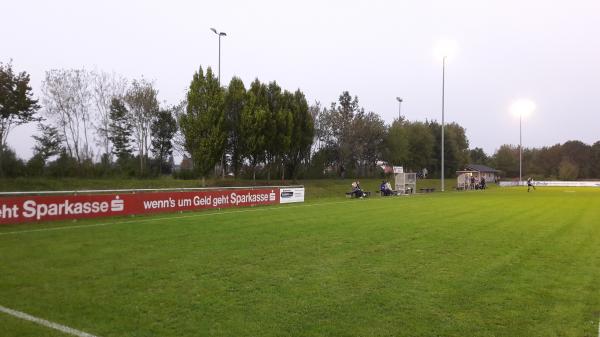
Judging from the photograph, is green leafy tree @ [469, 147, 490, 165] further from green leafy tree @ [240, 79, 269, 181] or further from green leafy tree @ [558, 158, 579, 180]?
green leafy tree @ [240, 79, 269, 181]

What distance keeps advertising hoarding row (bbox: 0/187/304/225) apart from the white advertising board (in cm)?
85

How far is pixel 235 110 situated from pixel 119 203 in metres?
26.3

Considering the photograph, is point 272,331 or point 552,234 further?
point 552,234

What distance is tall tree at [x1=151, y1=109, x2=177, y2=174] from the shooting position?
5112 cm

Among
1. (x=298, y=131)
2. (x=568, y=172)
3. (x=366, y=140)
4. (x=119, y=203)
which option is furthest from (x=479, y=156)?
(x=119, y=203)

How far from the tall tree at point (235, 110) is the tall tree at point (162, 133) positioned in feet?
34.8

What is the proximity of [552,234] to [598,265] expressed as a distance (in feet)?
16.6

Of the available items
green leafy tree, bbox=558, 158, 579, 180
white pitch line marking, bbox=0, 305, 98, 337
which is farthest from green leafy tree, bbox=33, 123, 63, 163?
green leafy tree, bbox=558, 158, 579, 180

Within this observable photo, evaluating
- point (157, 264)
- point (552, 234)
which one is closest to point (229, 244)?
point (157, 264)

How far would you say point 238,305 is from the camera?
20.5 ft

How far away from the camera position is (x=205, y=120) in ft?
128

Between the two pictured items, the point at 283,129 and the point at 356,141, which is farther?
the point at 356,141

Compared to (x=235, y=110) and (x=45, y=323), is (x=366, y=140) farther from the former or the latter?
(x=45, y=323)

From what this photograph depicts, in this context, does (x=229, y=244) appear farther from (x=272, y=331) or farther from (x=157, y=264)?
(x=272, y=331)
